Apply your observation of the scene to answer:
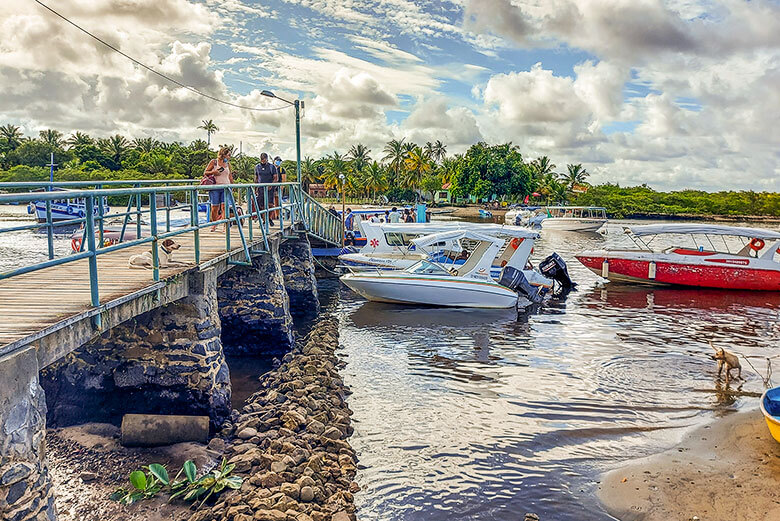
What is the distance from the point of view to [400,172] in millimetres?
89125

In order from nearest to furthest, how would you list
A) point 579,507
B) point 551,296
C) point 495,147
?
point 579,507 < point 551,296 < point 495,147

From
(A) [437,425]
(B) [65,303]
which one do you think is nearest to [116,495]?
(B) [65,303]

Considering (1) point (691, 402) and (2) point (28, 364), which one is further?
(1) point (691, 402)

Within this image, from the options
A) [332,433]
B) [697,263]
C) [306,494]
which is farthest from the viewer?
[697,263]

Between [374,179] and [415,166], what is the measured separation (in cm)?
661

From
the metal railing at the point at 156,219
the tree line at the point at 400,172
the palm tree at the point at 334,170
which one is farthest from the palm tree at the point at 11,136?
the metal railing at the point at 156,219

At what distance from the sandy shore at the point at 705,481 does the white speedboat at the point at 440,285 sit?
10.2m

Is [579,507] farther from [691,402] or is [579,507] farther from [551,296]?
[551,296]

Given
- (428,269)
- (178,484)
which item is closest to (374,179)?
(428,269)

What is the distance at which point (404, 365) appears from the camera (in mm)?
13430

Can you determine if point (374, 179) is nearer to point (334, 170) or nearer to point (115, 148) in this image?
point (334, 170)

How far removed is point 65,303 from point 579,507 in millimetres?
6476

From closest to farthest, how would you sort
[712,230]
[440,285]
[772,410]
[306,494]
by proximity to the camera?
1. [306,494]
2. [772,410]
3. [440,285]
4. [712,230]

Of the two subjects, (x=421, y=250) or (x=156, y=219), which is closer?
(x=156, y=219)
